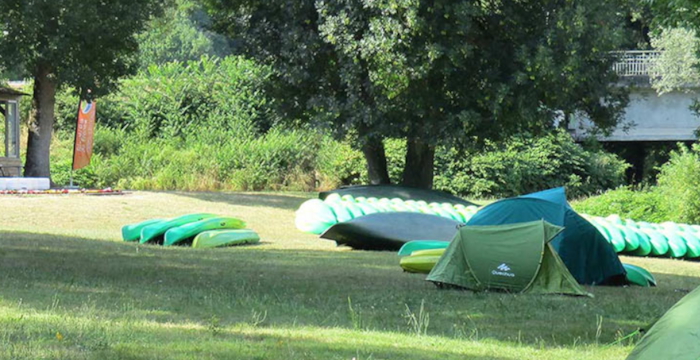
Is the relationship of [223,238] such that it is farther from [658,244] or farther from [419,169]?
[419,169]

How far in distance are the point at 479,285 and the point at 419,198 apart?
44.2 ft

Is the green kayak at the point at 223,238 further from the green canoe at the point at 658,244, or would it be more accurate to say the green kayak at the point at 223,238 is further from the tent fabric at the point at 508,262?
the green canoe at the point at 658,244

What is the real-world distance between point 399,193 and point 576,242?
12033 millimetres

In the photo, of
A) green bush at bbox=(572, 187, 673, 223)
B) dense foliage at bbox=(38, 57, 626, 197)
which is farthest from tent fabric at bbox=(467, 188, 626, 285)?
dense foliage at bbox=(38, 57, 626, 197)

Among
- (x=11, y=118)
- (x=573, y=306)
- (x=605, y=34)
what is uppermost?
(x=605, y=34)

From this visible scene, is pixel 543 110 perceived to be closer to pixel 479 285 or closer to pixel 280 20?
pixel 280 20

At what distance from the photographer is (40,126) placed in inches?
1094

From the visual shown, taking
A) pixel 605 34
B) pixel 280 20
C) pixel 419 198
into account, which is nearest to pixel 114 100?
pixel 280 20

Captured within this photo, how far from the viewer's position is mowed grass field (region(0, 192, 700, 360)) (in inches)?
295

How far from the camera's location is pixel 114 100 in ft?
126

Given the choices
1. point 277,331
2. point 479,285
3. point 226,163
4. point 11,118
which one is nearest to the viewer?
point 277,331

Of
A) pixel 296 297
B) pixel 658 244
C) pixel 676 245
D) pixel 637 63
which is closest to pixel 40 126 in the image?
pixel 658 244

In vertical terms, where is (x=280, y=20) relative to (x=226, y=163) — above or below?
above

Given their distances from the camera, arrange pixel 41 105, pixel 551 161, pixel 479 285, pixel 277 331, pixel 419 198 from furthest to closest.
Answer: pixel 551 161
pixel 41 105
pixel 419 198
pixel 479 285
pixel 277 331
